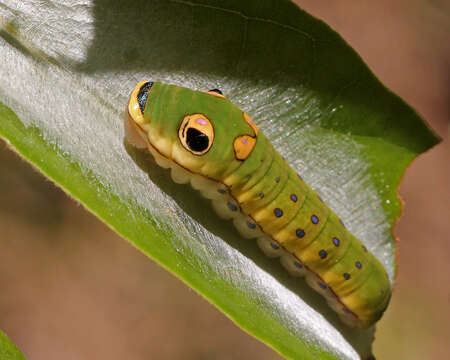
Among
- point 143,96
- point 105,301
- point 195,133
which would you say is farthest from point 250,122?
point 105,301

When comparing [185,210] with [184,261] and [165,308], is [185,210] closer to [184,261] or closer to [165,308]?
[184,261]

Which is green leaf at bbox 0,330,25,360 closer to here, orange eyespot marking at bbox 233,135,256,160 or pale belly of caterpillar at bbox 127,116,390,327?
pale belly of caterpillar at bbox 127,116,390,327

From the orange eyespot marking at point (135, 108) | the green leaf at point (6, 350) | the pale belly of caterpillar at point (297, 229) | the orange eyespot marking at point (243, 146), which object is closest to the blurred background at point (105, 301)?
the pale belly of caterpillar at point (297, 229)

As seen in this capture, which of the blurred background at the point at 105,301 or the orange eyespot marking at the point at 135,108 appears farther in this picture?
the blurred background at the point at 105,301

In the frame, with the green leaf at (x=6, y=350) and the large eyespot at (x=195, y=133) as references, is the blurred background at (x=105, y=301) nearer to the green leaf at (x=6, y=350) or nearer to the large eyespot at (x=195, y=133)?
the large eyespot at (x=195, y=133)

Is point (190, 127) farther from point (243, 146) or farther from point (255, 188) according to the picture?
point (255, 188)

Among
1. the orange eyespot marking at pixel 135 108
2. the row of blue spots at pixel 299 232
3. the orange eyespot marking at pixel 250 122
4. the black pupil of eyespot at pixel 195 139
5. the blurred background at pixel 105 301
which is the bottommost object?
the blurred background at pixel 105 301
